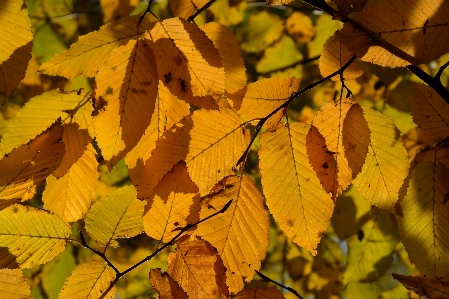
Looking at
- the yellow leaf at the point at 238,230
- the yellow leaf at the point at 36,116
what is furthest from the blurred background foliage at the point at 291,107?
the yellow leaf at the point at 238,230

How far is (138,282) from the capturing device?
46.7 inches

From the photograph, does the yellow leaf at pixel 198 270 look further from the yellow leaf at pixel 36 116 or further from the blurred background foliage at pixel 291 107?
the blurred background foliage at pixel 291 107

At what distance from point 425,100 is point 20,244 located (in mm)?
797

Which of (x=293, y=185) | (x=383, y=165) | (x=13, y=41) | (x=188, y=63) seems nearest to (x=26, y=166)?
(x=13, y=41)

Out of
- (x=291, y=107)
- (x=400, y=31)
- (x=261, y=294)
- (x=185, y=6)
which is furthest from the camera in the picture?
(x=291, y=107)

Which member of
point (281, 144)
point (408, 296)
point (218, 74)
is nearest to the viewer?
Answer: point (218, 74)

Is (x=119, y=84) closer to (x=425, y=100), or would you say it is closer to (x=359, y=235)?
(x=425, y=100)

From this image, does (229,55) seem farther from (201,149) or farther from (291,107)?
(291,107)

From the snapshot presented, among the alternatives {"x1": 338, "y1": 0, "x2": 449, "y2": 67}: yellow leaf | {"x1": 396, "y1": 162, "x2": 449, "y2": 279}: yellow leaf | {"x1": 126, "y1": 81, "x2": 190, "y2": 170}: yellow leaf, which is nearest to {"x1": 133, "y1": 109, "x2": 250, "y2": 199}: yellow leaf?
{"x1": 126, "y1": 81, "x2": 190, "y2": 170}: yellow leaf

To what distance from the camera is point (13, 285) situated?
0.69m

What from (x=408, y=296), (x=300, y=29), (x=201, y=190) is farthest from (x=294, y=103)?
(x=408, y=296)

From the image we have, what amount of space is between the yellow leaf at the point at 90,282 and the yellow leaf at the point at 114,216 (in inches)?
2.0

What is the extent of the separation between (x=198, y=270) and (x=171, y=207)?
13 cm

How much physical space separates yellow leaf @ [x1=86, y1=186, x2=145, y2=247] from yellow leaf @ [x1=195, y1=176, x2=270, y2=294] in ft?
0.48
